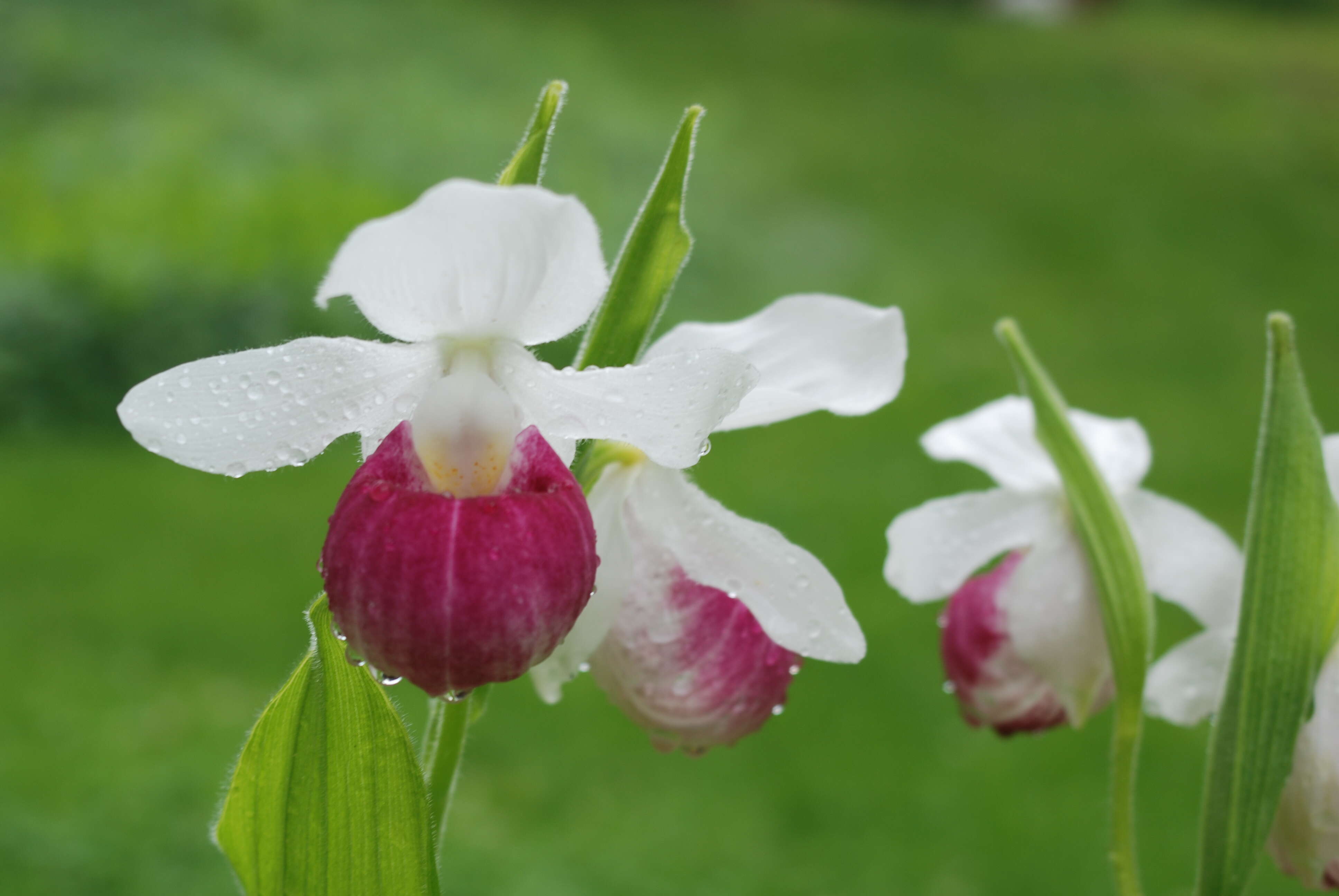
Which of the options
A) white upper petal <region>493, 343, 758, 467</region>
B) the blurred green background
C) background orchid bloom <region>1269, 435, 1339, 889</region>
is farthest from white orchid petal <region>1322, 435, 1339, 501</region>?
the blurred green background

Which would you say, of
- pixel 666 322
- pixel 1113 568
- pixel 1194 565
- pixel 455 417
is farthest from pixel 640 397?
pixel 666 322

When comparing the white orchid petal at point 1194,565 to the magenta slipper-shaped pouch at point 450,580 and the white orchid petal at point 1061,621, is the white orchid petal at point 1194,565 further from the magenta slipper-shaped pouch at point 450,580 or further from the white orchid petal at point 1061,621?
the magenta slipper-shaped pouch at point 450,580

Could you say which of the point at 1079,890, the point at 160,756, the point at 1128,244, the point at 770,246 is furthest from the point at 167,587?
the point at 1128,244

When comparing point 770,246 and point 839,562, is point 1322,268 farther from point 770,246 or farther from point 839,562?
point 839,562

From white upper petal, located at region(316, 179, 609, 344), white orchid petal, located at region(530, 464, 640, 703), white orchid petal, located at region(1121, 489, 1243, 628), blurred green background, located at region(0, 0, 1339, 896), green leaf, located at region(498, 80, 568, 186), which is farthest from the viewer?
blurred green background, located at region(0, 0, 1339, 896)

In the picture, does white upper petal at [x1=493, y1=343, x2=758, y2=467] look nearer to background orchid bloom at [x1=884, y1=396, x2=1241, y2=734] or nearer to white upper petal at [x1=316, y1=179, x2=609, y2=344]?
white upper petal at [x1=316, y1=179, x2=609, y2=344]

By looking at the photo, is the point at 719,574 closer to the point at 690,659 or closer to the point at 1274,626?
the point at 690,659

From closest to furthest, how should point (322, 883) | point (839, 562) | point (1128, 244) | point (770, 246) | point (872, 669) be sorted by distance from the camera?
point (322, 883), point (872, 669), point (839, 562), point (770, 246), point (1128, 244)

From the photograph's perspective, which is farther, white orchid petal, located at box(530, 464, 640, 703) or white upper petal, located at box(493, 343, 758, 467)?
white orchid petal, located at box(530, 464, 640, 703)
